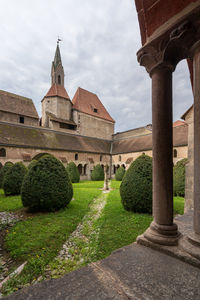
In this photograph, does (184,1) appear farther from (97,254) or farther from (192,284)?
(97,254)

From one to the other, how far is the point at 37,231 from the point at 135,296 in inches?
153

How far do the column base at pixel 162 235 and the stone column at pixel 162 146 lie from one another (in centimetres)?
4

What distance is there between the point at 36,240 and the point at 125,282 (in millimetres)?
3164

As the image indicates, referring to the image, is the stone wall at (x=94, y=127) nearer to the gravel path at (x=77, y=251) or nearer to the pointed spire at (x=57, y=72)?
the pointed spire at (x=57, y=72)

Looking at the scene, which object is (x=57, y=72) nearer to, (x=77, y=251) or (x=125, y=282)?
(x=77, y=251)

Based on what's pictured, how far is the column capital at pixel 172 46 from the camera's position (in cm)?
174

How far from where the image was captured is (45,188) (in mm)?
6055

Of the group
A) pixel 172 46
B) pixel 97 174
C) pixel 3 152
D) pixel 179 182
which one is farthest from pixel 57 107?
pixel 172 46

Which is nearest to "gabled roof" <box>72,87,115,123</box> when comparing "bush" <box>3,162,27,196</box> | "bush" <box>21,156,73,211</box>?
"bush" <box>3,162,27,196</box>

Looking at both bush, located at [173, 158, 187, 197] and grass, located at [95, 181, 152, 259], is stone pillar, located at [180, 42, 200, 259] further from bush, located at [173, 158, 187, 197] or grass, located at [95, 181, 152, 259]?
bush, located at [173, 158, 187, 197]

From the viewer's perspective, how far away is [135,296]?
3.83 feet

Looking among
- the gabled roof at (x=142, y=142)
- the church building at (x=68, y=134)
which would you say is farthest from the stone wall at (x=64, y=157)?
the gabled roof at (x=142, y=142)

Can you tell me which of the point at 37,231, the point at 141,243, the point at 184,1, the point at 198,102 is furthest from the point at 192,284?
the point at 37,231

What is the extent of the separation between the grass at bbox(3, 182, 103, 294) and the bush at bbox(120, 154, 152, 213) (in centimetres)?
190
